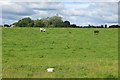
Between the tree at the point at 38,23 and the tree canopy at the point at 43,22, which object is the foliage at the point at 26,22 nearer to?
the tree canopy at the point at 43,22

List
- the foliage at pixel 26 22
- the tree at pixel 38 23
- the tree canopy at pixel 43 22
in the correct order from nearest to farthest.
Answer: the foliage at pixel 26 22 → the tree canopy at pixel 43 22 → the tree at pixel 38 23

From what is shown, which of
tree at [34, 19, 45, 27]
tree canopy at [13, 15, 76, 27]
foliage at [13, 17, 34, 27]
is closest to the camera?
foliage at [13, 17, 34, 27]

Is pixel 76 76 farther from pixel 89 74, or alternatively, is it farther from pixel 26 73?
pixel 26 73

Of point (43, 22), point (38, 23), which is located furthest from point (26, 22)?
point (43, 22)

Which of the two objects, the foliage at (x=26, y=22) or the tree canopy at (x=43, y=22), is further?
the tree canopy at (x=43, y=22)

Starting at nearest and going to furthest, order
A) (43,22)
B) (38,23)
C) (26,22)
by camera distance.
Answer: (26,22) → (38,23) → (43,22)

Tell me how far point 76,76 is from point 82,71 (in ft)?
5.37

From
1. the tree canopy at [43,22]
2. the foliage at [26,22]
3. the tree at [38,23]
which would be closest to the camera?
the foliage at [26,22]

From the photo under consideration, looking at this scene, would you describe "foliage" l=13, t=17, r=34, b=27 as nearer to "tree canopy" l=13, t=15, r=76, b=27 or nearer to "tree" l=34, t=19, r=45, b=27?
"tree canopy" l=13, t=15, r=76, b=27

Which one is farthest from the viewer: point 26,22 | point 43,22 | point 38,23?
point 43,22

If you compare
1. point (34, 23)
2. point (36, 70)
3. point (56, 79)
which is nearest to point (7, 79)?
point (56, 79)

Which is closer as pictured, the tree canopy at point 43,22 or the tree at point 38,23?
the tree canopy at point 43,22

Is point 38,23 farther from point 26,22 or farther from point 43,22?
point 26,22

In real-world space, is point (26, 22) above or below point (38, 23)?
above
